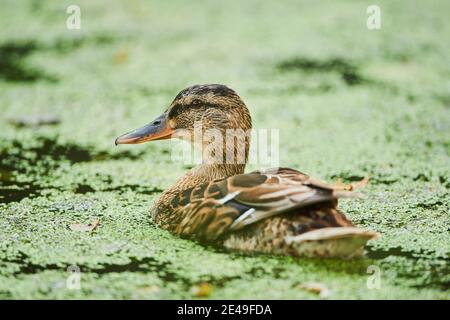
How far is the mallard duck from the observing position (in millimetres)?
3908

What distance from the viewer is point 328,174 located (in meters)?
5.75

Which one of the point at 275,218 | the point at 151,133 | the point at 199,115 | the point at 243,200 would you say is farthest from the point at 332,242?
the point at 151,133

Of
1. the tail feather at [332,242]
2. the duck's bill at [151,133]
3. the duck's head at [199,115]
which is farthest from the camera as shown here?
the duck's bill at [151,133]

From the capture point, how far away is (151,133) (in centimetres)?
494

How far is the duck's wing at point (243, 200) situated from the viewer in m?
3.92

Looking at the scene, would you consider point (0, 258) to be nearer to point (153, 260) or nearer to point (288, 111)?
point (153, 260)

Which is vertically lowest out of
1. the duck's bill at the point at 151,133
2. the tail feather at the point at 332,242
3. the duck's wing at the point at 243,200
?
the tail feather at the point at 332,242

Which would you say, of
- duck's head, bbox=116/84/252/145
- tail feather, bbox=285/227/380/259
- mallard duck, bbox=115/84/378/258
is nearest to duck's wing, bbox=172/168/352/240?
mallard duck, bbox=115/84/378/258

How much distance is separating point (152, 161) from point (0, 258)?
2.09 meters

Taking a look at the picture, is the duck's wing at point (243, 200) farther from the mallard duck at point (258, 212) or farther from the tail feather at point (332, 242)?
the tail feather at point (332, 242)

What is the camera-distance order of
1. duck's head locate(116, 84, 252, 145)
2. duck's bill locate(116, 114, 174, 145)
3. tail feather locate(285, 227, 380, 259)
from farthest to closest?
duck's bill locate(116, 114, 174, 145)
duck's head locate(116, 84, 252, 145)
tail feather locate(285, 227, 380, 259)

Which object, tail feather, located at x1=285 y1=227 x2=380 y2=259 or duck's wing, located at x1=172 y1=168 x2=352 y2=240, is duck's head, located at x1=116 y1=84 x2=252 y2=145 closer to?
duck's wing, located at x1=172 y1=168 x2=352 y2=240

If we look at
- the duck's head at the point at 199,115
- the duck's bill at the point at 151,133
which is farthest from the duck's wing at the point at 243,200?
the duck's bill at the point at 151,133
